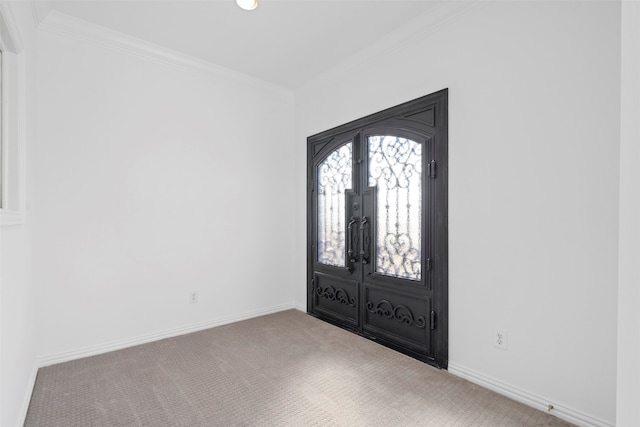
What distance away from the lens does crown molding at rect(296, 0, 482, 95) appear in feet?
7.78

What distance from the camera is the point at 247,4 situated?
2424 millimetres

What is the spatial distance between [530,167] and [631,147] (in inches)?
68.4

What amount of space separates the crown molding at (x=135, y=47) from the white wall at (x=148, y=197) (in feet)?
0.11

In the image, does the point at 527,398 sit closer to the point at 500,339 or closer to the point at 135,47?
the point at 500,339

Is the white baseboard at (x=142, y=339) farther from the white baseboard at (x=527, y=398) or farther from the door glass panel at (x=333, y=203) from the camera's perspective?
the white baseboard at (x=527, y=398)

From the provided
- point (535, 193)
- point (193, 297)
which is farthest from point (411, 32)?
point (193, 297)

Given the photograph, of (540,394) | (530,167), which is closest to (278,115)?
(530,167)

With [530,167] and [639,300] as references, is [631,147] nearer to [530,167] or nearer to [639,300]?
[639,300]

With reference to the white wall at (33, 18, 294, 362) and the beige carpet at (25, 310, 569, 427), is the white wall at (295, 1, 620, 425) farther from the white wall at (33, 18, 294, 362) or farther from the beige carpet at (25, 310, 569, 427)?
the white wall at (33, 18, 294, 362)

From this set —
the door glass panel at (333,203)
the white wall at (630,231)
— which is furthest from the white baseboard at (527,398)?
the white wall at (630,231)

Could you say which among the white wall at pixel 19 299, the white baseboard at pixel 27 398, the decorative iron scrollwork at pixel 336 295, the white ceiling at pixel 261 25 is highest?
the white ceiling at pixel 261 25

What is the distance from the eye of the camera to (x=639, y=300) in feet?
1.57

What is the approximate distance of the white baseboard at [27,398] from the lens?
5.91 feet

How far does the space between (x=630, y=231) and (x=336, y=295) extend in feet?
10.2
